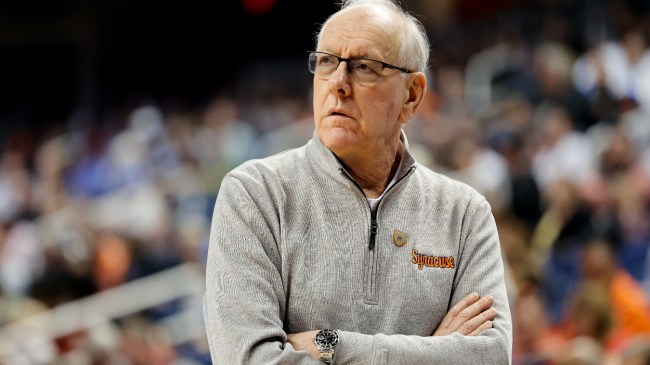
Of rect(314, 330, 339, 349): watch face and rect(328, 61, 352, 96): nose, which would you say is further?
rect(328, 61, 352, 96): nose

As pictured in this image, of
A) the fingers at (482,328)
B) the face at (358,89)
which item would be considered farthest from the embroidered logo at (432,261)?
the face at (358,89)

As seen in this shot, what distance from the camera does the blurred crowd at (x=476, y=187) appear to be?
19.2 ft

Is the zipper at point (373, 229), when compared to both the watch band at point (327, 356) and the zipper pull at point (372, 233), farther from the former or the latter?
the watch band at point (327, 356)

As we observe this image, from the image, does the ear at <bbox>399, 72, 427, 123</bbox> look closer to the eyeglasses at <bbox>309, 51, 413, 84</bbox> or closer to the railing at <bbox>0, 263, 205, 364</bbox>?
the eyeglasses at <bbox>309, 51, 413, 84</bbox>

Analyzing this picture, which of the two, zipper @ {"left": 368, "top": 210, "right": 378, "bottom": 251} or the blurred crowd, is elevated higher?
zipper @ {"left": 368, "top": 210, "right": 378, "bottom": 251}

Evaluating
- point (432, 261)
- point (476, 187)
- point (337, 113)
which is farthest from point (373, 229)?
point (476, 187)

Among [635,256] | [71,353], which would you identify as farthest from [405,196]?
[71,353]

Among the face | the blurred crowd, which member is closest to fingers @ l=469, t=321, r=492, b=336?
the face

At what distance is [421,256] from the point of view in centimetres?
251

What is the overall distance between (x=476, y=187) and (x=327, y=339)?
4840mm

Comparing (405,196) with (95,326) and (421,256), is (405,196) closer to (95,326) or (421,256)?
(421,256)

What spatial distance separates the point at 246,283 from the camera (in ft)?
7.81

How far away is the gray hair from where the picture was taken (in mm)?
2572

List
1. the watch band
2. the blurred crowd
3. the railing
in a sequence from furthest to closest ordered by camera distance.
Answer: the railing
the blurred crowd
the watch band
